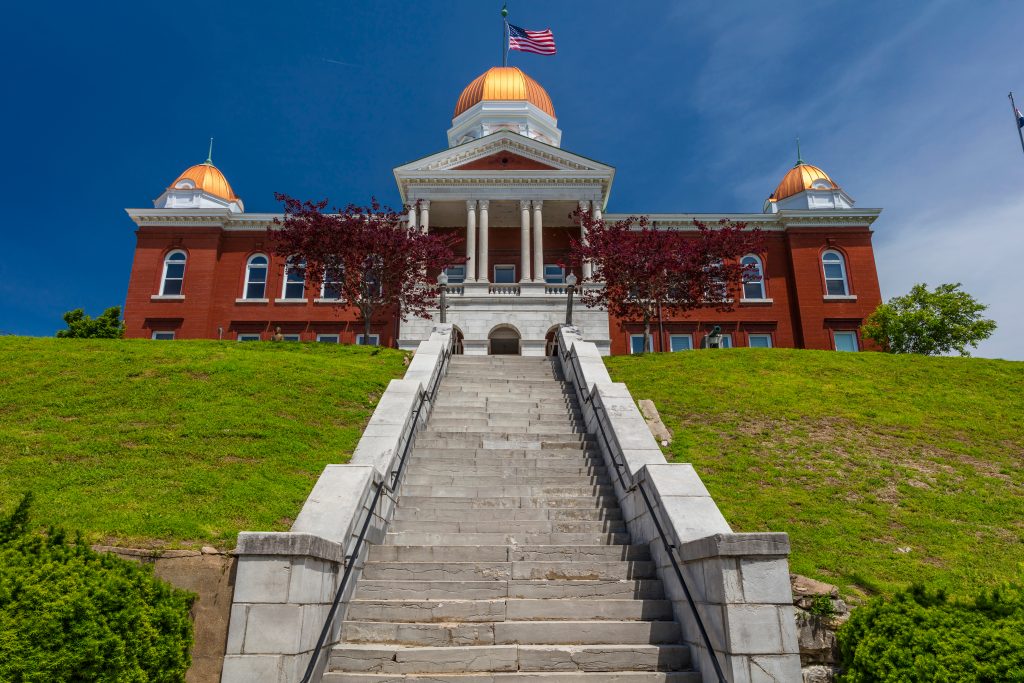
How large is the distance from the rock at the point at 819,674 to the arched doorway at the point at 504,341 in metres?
27.5

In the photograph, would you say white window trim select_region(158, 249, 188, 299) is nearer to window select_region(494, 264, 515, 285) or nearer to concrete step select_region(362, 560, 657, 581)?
window select_region(494, 264, 515, 285)

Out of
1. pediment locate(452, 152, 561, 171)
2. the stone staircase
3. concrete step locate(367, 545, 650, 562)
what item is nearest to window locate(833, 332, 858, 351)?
pediment locate(452, 152, 561, 171)

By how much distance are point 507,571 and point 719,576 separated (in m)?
2.63

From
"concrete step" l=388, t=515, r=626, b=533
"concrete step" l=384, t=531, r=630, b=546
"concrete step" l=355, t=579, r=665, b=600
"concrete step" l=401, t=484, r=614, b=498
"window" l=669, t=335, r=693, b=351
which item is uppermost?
"window" l=669, t=335, r=693, b=351

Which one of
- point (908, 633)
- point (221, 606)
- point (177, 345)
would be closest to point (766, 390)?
point (908, 633)

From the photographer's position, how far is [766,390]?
16.4 meters

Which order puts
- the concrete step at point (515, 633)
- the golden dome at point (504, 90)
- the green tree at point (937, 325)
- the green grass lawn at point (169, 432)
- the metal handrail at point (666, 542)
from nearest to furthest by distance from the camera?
the metal handrail at point (666, 542), the concrete step at point (515, 633), the green grass lawn at point (169, 432), the green tree at point (937, 325), the golden dome at point (504, 90)

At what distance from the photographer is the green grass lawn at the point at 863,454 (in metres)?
8.81

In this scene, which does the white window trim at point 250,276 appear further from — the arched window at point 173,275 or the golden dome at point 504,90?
the golden dome at point 504,90

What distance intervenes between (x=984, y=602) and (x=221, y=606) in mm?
6513

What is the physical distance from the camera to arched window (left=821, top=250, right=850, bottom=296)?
123 feet

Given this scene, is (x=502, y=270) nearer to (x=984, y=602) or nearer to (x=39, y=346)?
(x=39, y=346)

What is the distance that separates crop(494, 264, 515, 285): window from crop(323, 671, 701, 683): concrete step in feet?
106

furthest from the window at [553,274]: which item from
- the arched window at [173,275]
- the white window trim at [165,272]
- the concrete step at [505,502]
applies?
the concrete step at [505,502]
